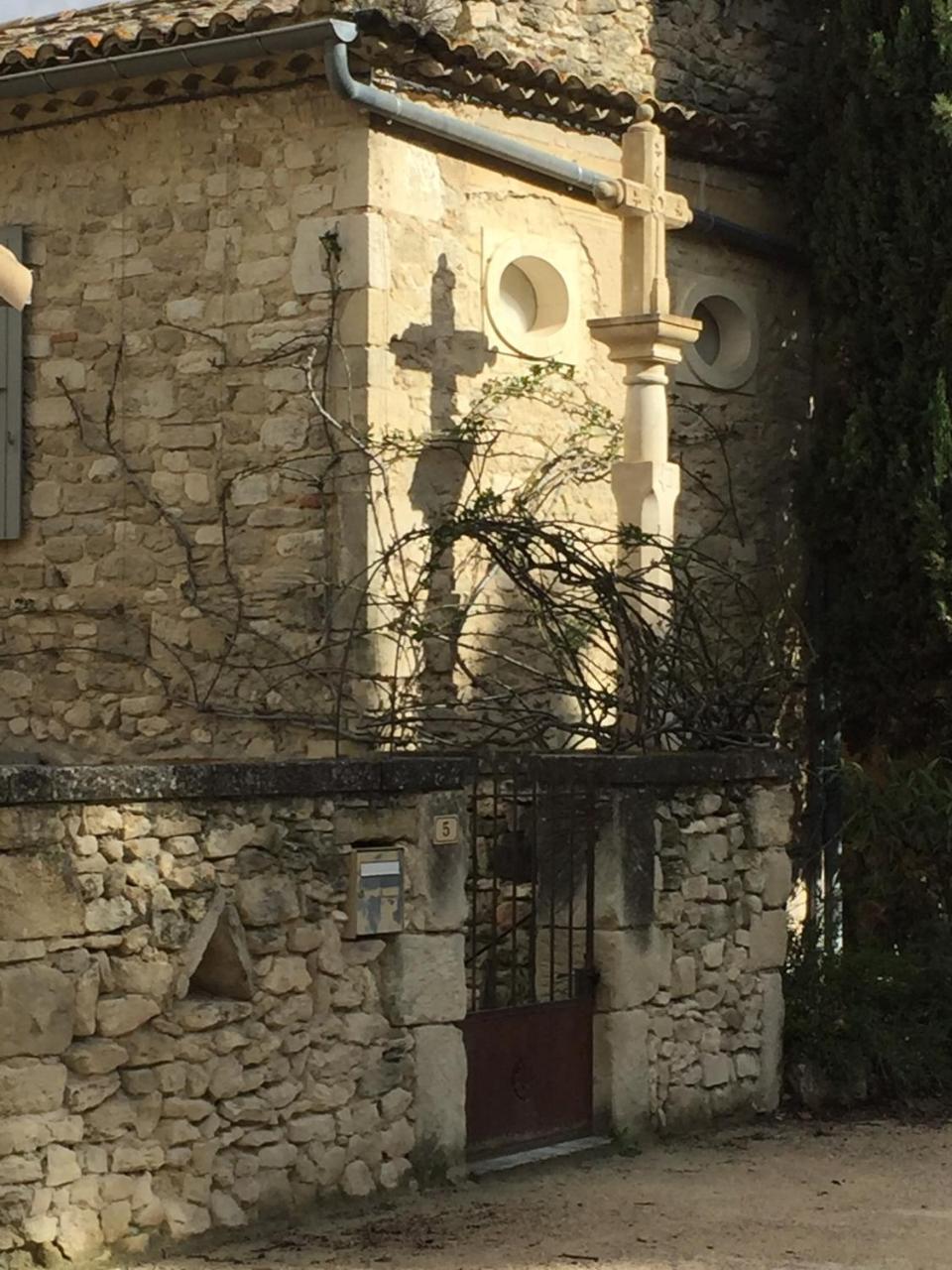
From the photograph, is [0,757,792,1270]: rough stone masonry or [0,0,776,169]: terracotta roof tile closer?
[0,757,792,1270]: rough stone masonry

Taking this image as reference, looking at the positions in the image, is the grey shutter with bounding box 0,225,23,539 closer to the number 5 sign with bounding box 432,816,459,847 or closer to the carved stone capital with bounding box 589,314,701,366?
the carved stone capital with bounding box 589,314,701,366

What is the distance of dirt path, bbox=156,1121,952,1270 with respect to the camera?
21.8 feet

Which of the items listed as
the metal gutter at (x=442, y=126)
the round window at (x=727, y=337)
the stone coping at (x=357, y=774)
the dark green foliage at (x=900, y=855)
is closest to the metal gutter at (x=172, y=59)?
the metal gutter at (x=442, y=126)

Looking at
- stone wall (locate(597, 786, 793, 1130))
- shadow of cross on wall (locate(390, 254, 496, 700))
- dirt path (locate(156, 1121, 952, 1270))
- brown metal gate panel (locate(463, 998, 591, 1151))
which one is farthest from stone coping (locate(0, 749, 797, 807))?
shadow of cross on wall (locate(390, 254, 496, 700))

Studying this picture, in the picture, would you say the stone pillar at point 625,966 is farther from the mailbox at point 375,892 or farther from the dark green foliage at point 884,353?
the dark green foliage at point 884,353

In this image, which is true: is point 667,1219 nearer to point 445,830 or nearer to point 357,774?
point 445,830

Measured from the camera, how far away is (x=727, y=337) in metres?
12.7

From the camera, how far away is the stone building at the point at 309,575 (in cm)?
652

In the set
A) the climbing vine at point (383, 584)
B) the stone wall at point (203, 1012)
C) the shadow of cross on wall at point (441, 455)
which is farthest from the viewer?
the shadow of cross on wall at point (441, 455)

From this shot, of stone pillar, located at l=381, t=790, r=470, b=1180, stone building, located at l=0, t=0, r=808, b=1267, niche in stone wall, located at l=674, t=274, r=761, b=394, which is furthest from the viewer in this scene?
niche in stone wall, located at l=674, t=274, r=761, b=394

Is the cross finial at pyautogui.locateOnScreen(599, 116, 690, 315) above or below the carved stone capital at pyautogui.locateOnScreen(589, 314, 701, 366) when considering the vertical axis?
above

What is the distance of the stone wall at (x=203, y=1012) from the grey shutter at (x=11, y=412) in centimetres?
443

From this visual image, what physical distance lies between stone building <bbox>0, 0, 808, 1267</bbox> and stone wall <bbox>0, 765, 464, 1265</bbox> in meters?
0.01

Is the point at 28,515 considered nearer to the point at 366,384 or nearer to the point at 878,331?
the point at 366,384
